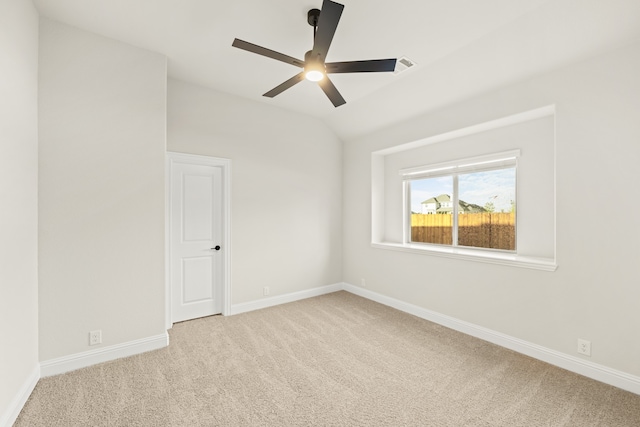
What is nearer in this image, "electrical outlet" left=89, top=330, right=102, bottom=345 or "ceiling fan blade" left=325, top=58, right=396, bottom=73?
"ceiling fan blade" left=325, top=58, right=396, bottom=73

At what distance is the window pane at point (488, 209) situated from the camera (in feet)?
11.0

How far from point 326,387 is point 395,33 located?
3088 mm

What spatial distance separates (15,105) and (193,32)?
1456mm

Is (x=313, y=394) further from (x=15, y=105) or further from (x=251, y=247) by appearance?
(x=15, y=105)

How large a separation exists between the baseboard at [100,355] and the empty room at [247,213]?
0.02 m

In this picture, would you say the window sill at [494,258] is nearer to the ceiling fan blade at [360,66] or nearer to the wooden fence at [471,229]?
the wooden fence at [471,229]

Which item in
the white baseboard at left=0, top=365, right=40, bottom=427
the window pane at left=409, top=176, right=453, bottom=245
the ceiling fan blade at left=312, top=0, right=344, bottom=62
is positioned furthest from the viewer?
the window pane at left=409, top=176, right=453, bottom=245

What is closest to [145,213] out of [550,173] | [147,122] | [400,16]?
[147,122]

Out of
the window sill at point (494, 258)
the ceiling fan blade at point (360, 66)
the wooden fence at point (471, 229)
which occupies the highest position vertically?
the ceiling fan blade at point (360, 66)

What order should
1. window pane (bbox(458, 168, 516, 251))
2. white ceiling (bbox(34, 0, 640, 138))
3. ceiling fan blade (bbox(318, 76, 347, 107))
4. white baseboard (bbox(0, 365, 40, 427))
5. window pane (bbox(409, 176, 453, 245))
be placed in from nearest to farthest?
white baseboard (bbox(0, 365, 40, 427))
white ceiling (bbox(34, 0, 640, 138))
ceiling fan blade (bbox(318, 76, 347, 107))
window pane (bbox(458, 168, 516, 251))
window pane (bbox(409, 176, 453, 245))

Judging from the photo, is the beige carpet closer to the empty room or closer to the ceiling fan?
the empty room

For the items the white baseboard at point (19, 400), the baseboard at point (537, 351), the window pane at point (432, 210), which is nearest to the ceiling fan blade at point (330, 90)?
the window pane at point (432, 210)

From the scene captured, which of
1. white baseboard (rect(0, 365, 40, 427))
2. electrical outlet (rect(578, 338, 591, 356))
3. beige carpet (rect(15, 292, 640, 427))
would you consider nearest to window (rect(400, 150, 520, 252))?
electrical outlet (rect(578, 338, 591, 356))

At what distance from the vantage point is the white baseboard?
1779 millimetres
